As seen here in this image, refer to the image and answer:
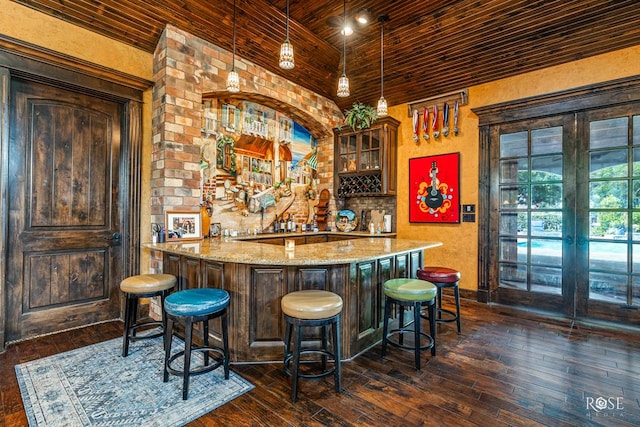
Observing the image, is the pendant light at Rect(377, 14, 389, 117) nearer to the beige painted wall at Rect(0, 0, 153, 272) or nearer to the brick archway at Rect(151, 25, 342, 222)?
the brick archway at Rect(151, 25, 342, 222)

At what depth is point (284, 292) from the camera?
2.64 metres

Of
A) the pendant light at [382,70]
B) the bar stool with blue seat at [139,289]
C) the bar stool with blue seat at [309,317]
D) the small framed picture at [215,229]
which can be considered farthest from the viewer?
the small framed picture at [215,229]

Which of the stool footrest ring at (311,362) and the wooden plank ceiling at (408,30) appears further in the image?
the wooden plank ceiling at (408,30)

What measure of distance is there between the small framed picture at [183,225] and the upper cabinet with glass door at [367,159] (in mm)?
2945

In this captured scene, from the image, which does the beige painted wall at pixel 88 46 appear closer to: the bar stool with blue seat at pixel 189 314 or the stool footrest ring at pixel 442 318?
the bar stool with blue seat at pixel 189 314

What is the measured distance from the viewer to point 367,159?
5.60 m

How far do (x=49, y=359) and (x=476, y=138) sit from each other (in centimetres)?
569

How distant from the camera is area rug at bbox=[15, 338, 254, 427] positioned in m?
1.92

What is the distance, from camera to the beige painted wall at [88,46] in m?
2.87

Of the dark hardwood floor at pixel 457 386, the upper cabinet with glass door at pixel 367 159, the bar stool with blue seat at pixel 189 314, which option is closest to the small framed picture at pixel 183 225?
the dark hardwood floor at pixel 457 386

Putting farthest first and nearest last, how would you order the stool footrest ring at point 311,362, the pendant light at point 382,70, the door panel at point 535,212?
the door panel at point 535,212 < the pendant light at point 382,70 < the stool footrest ring at point 311,362

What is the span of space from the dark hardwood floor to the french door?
0.76m

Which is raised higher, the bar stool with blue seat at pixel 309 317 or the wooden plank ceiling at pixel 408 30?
the wooden plank ceiling at pixel 408 30

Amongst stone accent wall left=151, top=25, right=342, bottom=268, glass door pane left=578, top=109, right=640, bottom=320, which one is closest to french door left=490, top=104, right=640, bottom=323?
glass door pane left=578, top=109, right=640, bottom=320
